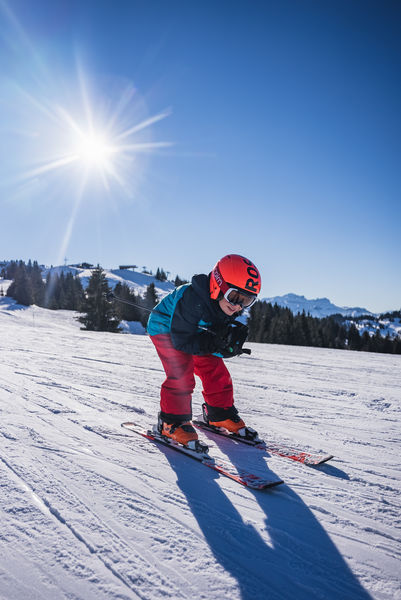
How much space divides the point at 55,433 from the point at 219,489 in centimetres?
136

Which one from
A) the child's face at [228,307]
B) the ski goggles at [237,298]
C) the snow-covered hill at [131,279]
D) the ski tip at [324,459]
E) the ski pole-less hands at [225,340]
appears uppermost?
the snow-covered hill at [131,279]

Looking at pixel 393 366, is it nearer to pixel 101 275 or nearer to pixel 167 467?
pixel 167 467

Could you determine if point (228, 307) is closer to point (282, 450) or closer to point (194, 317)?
point (194, 317)

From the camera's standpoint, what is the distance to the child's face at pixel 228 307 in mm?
2932

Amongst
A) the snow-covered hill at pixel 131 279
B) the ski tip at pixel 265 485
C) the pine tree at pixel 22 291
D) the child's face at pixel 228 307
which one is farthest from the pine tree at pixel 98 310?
the snow-covered hill at pixel 131 279

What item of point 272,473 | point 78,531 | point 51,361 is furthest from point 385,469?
A: point 51,361

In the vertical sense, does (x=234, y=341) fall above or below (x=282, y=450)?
above

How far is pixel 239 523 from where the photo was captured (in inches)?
64.2

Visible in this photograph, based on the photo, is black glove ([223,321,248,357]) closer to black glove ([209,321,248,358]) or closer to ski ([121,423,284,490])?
black glove ([209,321,248,358])

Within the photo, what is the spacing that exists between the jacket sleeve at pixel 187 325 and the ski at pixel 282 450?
0.89 m

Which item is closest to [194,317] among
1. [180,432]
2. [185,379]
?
[185,379]

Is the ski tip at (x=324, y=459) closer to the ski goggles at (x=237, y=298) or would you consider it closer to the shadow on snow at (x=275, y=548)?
the shadow on snow at (x=275, y=548)

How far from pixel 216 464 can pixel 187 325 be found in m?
1.14

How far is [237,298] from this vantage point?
2.91m
